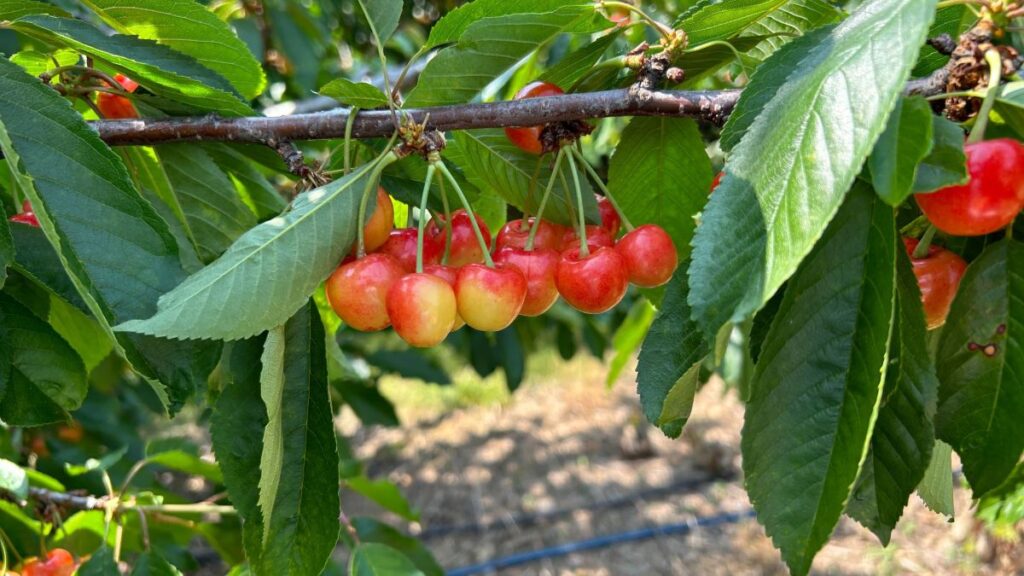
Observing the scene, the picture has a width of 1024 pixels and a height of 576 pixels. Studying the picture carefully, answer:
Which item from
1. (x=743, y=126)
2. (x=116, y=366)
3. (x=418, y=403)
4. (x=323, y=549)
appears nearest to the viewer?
(x=743, y=126)

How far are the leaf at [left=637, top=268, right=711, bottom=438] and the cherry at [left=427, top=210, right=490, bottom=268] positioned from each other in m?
0.29

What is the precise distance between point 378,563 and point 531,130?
86 centimetres

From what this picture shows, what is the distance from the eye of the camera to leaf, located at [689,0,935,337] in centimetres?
68

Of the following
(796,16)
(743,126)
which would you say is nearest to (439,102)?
(743,126)

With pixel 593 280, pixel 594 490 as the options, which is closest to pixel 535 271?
pixel 593 280

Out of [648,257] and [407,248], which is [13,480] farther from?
[648,257]

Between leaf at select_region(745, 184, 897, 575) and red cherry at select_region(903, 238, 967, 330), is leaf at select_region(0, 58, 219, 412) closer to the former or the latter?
leaf at select_region(745, 184, 897, 575)

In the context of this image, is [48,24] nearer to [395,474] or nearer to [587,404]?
[395,474]

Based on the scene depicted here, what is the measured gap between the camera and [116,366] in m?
3.01

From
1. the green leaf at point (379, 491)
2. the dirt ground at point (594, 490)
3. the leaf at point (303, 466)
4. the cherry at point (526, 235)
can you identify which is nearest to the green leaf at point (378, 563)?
the green leaf at point (379, 491)

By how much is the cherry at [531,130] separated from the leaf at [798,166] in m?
0.40

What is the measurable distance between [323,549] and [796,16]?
3.21ft

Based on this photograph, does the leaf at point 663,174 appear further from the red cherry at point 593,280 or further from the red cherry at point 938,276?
the red cherry at point 938,276

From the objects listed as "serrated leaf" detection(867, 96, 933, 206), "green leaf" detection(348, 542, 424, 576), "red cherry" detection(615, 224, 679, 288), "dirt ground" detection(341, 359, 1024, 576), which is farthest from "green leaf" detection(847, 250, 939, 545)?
"dirt ground" detection(341, 359, 1024, 576)
